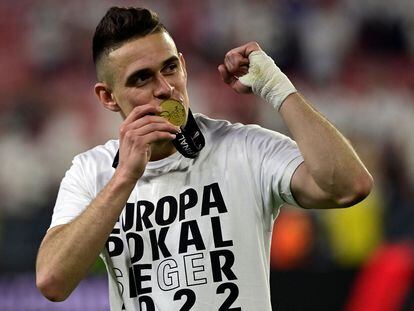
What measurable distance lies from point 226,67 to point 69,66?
23.5 ft

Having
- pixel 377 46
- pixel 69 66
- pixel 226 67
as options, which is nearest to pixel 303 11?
pixel 377 46

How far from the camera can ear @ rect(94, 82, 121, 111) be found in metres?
3.25

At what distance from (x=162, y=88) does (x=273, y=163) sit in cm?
40

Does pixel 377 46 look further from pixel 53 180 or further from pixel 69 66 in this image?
pixel 53 180

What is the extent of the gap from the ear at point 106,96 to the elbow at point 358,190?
829mm

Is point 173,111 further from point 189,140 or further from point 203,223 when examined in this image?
point 203,223

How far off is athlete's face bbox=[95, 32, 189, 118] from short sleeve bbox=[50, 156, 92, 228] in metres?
0.28

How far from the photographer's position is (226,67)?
3064mm

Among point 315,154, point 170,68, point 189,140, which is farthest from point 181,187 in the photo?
point 315,154

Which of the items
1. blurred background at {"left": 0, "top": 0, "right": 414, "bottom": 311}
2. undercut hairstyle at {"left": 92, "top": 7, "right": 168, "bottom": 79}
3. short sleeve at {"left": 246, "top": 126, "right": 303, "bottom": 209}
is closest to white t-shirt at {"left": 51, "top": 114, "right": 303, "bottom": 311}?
short sleeve at {"left": 246, "top": 126, "right": 303, "bottom": 209}

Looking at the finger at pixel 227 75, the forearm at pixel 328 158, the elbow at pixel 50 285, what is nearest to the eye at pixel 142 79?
the finger at pixel 227 75

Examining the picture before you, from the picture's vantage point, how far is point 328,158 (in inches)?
110

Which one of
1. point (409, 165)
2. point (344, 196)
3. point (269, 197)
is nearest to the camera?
point (344, 196)

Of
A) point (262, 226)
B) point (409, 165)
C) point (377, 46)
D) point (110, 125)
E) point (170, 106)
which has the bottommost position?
point (262, 226)
